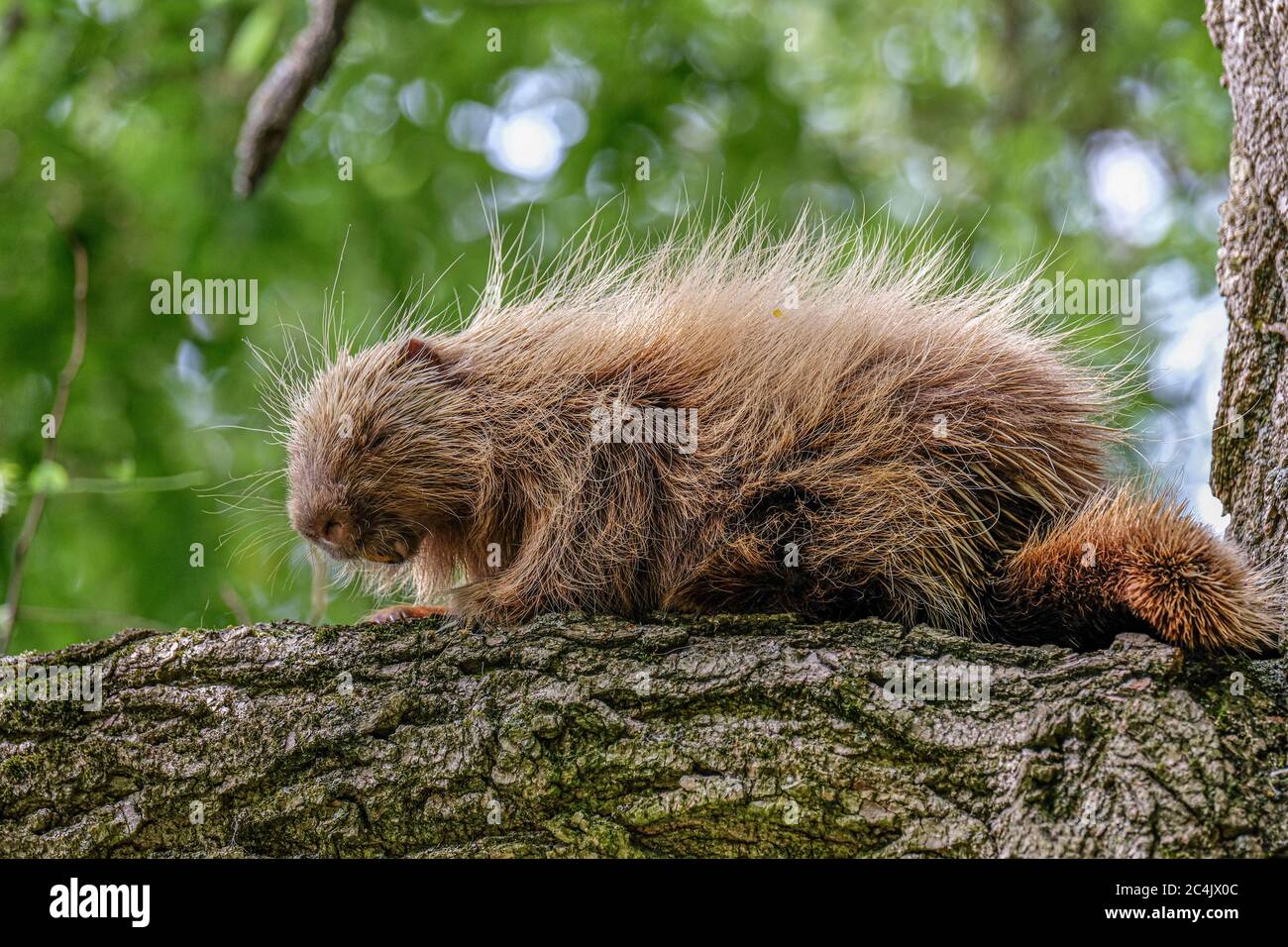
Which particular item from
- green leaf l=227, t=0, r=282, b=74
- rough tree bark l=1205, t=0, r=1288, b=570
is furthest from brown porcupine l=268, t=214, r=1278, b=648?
green leaf l=227, t=0, r=282, b=74

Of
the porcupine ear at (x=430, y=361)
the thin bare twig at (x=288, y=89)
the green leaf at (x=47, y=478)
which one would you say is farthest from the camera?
the thin bare twig at (x=288, y=89)

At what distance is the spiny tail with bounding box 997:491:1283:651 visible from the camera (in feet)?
7.11

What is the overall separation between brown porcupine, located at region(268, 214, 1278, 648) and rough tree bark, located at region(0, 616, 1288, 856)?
0.20 meters

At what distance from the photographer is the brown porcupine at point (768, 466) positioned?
2.44 m

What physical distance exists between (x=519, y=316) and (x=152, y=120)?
3097 mm

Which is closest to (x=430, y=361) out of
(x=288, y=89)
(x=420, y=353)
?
(x=420, y=353)

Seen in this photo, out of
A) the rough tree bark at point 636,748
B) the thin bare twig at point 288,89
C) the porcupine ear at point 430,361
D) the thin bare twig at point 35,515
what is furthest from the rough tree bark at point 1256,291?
the thin bare twig at point 35,515

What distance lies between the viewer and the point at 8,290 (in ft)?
15.8

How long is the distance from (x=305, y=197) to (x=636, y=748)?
402 centimetres

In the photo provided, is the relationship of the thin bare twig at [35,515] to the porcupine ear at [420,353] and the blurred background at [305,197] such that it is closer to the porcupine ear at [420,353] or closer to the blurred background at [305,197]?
the blurred background at [305,197]

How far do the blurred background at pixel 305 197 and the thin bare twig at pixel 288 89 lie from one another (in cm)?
87

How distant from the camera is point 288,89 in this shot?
3.53m

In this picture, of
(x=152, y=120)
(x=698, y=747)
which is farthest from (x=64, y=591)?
(x=698, y=747)
